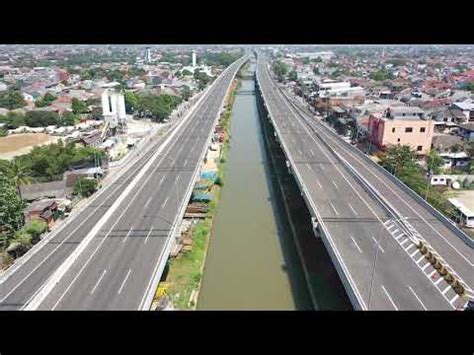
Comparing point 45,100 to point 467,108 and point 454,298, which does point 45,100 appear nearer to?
point 467,108

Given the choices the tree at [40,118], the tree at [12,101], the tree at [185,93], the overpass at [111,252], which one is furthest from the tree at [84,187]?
the tree at [185,93]

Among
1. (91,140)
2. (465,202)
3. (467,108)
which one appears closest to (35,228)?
(91,140)

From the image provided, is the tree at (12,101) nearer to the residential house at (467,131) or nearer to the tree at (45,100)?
the tree at (45,100)

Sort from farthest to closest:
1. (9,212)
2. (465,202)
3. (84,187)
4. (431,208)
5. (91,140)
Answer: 1. (91,140)
2. (84,187)
3. (465,202)
4. (431,208)
5. (9,212)

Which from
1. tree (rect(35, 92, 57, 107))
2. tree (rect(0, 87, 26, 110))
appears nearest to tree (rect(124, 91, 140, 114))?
tree (rect(35, 92, 57, 107))

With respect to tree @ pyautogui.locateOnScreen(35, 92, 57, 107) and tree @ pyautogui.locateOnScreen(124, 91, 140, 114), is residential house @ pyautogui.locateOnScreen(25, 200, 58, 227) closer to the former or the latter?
tree @ pyautogui.locateOnScreen(124, 91, 140, 114)
